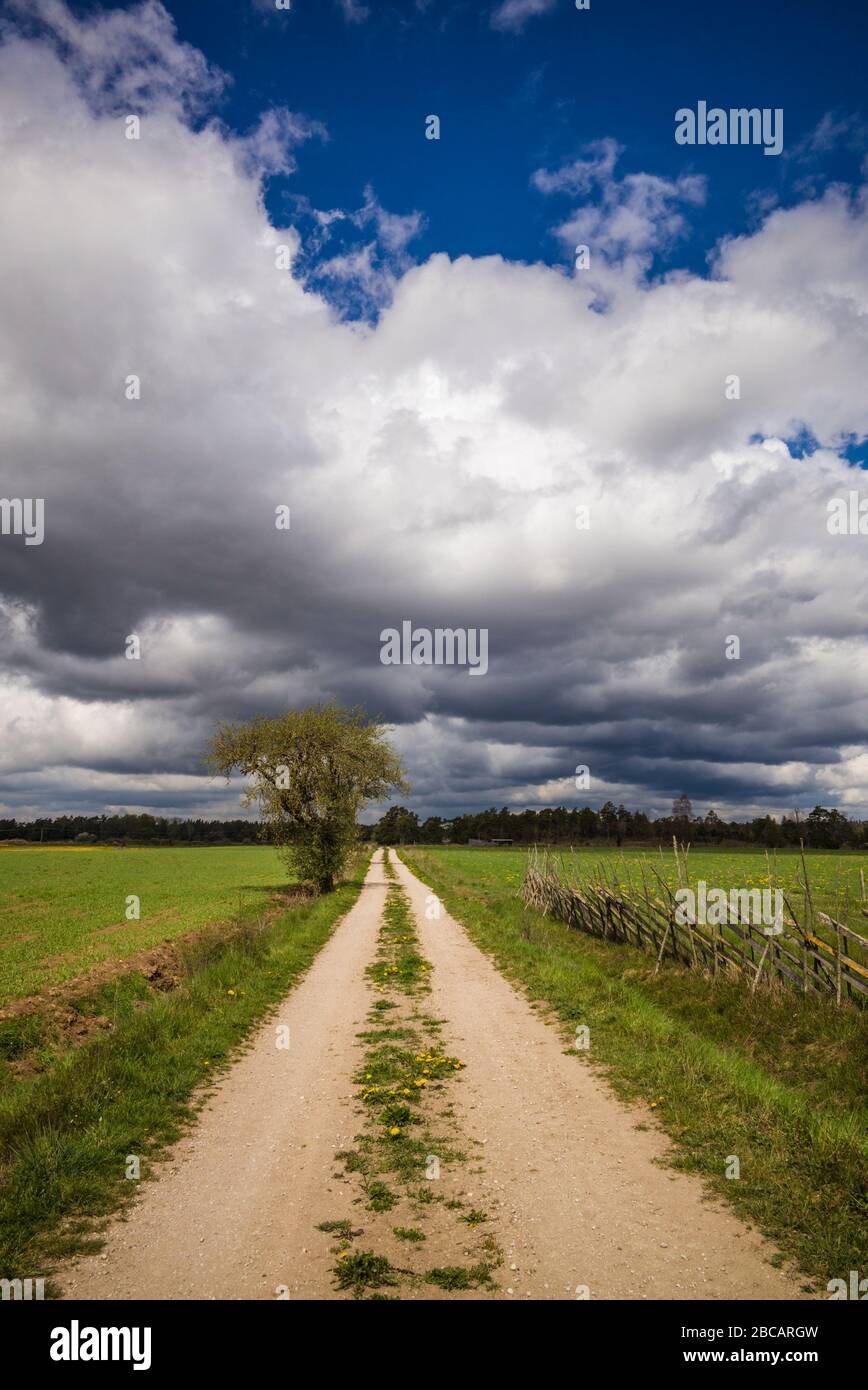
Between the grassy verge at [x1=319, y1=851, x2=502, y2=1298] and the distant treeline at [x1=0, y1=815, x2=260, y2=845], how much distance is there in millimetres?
147784

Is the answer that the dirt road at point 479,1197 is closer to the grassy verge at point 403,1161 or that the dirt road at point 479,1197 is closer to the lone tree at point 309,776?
the grassy verge at point 403,1161

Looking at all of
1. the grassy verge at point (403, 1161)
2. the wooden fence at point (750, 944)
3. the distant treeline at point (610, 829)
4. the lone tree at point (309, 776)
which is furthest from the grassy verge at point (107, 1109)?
the distant treeline at point (610, 829)

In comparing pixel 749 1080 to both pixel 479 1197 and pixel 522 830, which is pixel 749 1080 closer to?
pixel 479 1197

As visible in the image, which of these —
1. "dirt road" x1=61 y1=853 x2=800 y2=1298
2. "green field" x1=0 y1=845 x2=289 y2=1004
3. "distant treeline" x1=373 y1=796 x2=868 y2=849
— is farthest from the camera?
"distant treeline" x1=373 y1=796 x2=868 y2=849

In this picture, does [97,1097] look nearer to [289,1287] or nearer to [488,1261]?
[289,1287]

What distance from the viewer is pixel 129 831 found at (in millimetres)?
161000

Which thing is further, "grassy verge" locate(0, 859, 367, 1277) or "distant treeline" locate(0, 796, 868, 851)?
"distant treeline" locate(0, 796, 868, 851)

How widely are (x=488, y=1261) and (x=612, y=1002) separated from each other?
24.9 ft

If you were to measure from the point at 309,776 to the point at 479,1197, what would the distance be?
97.3ft

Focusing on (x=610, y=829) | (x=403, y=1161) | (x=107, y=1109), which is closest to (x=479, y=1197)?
(x=403, y=1161)

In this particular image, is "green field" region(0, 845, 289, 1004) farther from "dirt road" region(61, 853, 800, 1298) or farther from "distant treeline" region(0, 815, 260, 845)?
"distant treeline" region(0, 815, 260, 845)

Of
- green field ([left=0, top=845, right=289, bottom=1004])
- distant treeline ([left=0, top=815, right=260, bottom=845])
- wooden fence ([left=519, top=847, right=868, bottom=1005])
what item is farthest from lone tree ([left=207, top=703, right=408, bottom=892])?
distant treeline ([left=0, top=815, right=260, bottom=845])

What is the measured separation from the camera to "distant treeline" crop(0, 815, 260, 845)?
144500mm
